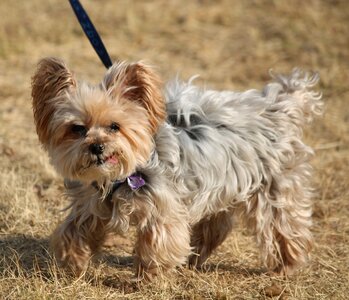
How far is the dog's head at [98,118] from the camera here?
453 cm

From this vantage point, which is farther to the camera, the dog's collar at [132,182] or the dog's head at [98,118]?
the dog's collar at [132,182]

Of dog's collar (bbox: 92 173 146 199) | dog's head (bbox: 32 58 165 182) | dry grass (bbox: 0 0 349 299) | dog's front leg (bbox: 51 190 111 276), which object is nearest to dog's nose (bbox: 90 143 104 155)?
dog's head (bbox: 32 58 165 182)

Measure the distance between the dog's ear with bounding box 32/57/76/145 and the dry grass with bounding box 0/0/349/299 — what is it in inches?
39.5

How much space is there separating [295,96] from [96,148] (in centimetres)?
180

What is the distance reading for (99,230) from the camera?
5.02 meters

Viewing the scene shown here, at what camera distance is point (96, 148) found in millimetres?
4480

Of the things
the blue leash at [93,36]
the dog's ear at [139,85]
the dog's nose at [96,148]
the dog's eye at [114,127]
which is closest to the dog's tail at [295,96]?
the dog's ear at [139,85]

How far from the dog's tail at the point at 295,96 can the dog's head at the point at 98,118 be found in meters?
1.10

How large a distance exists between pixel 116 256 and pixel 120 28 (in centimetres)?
673

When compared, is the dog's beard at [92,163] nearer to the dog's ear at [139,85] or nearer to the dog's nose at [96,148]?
the dog's nose at [96,148]

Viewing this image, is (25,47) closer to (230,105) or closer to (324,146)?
(324,146)

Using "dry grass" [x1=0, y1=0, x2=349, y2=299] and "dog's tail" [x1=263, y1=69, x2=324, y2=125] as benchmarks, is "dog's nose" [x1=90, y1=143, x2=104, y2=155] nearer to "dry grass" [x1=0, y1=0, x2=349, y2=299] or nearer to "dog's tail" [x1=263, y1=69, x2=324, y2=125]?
"dry grass" [x1=0, y1=0, x2=349, y2=299]

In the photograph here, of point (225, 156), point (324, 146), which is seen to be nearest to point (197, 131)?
point (225, 156)

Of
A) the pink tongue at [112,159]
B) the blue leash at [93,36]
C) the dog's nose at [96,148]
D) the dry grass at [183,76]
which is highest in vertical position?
the blue leash at [93,36]
